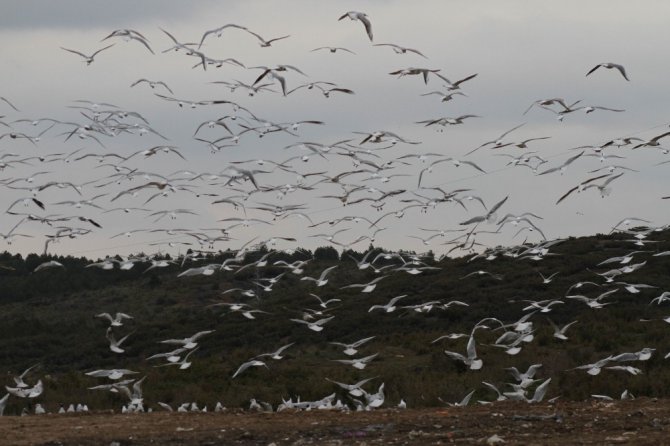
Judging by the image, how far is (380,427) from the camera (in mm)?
13984

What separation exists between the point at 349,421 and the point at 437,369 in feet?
47.0

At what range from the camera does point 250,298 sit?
191 feet

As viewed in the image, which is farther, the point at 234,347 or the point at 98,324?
the point at 98,324

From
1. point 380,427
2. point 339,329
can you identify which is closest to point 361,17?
point 380,427

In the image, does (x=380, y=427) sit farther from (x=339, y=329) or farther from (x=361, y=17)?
(x=339, y=329)

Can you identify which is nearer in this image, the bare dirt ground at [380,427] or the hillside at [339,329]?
the bare dirt ground at [380,427]

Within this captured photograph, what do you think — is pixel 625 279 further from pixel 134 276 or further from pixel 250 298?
pixel 134 276

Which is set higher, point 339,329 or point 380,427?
point 339,329

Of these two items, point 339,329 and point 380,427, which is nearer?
point 380,427

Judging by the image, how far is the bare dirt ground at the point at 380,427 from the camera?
42.8 feet

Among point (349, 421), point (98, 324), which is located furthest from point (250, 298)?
point (349, 421)

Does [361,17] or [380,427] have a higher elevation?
[361,17]

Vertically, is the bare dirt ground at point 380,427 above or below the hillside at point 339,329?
below

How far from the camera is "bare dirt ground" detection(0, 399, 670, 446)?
13.1 m
